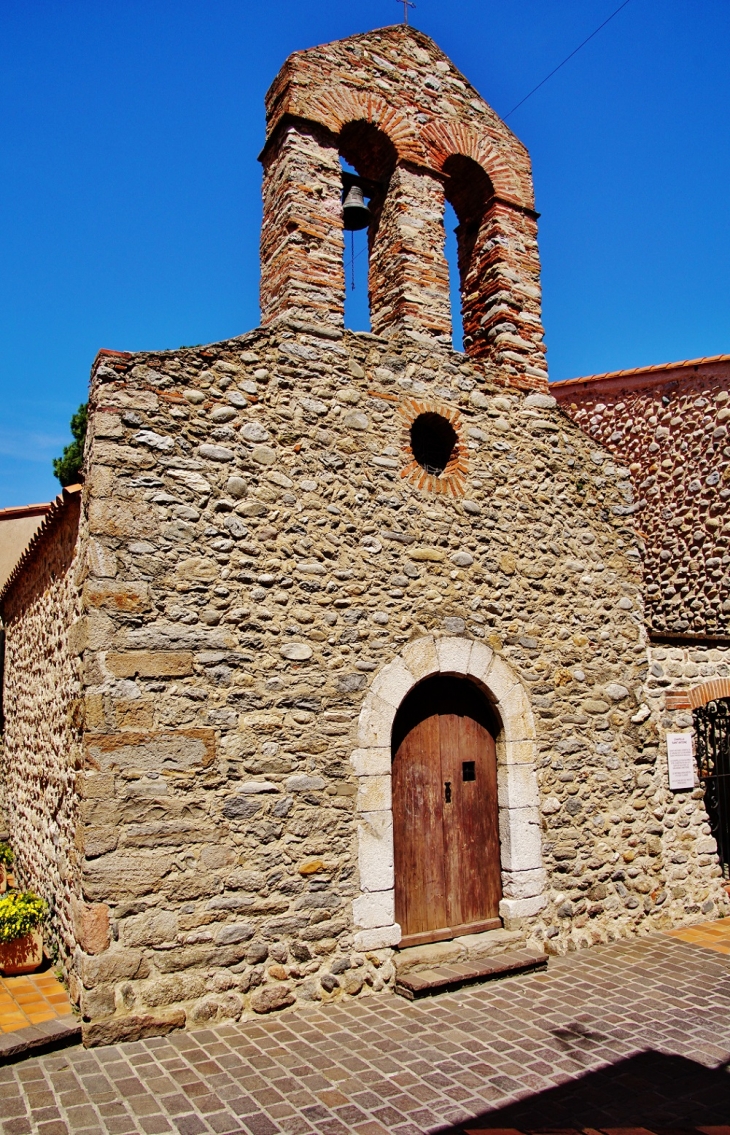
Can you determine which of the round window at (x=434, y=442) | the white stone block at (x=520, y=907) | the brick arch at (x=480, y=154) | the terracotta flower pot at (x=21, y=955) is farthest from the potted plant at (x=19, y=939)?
the brick arch at (x=480, y=154)

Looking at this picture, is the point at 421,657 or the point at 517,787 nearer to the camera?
the point at 421,657

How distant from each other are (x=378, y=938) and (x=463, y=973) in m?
0.65

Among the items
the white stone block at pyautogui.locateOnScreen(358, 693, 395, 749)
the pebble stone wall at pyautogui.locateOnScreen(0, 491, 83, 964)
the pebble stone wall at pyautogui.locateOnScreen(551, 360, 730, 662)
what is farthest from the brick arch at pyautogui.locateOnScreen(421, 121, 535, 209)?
the white stone block at pyautogui.locateOnScreen(358, 693, 395, 749)

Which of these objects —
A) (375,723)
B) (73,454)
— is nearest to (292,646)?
(375,723)

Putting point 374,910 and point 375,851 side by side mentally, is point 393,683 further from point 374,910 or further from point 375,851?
point 374,910

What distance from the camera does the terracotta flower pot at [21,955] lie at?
5.00 m

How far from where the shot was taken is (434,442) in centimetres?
616

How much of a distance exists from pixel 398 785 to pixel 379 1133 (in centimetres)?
234

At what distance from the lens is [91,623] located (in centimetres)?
448

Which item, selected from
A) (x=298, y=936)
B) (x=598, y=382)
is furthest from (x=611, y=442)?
(x=298, y=936)

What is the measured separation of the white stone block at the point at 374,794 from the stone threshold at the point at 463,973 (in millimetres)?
1107

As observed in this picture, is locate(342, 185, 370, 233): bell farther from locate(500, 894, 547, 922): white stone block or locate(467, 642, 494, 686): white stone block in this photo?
locate(500, 894, 547, 922): white stone block

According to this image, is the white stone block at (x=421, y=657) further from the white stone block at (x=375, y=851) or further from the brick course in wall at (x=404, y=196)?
the brick course in wall at (x=404, y=196)

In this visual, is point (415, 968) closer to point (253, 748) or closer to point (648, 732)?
point (253, 748)
